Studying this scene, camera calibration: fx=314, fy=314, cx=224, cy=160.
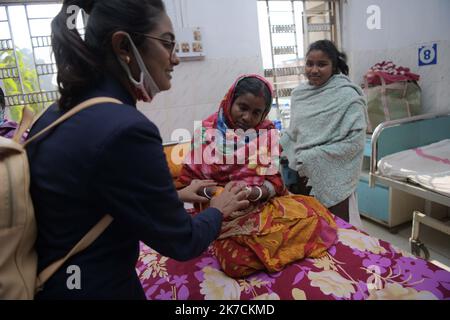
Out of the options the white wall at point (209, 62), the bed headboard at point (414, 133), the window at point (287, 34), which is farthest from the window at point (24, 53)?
the bed headboard at point (414, 133)

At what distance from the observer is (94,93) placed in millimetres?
746

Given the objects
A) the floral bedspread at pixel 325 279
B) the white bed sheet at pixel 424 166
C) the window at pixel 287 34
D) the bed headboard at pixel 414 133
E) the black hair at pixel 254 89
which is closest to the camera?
the floral bedspread at pixel 325 279

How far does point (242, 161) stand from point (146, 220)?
2.76 ft

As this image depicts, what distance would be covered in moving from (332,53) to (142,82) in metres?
1.65

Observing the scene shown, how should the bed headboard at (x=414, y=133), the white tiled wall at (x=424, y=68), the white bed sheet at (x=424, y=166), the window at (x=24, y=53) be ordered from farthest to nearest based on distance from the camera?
the white tiled wall at (x=424, y=68)
the bed headboard at (x=414, y=133)
the window at (x=24, y=53)
the white bed sheet at (x=424, y=166)

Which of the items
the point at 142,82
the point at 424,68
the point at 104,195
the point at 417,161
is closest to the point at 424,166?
the point at 417,161

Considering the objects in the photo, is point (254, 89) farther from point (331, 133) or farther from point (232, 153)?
point (331, 133)

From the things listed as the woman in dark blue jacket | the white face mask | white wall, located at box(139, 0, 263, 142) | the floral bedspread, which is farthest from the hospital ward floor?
the white face mask

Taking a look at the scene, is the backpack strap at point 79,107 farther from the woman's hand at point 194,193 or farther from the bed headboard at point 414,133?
the bed headboard at point 414,133

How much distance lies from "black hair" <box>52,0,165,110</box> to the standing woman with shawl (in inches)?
61.0

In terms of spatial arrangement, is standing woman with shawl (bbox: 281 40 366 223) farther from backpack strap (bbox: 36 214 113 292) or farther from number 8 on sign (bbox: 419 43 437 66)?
number 8 on sign (bbox: 419 43 437 66)

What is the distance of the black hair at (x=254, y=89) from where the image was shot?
148 cm

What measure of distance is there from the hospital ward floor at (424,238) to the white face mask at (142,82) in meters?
2.69

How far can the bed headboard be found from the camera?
289 cm
